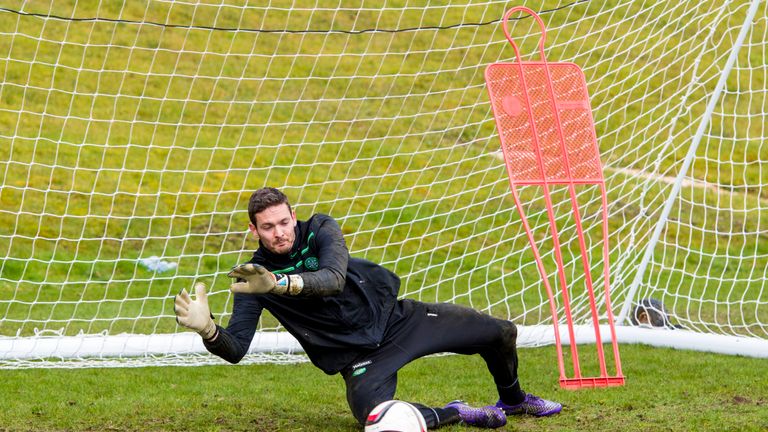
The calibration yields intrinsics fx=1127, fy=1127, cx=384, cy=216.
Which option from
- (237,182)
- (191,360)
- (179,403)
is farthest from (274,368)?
(237,182)

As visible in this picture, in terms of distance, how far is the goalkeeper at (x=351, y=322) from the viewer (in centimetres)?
493

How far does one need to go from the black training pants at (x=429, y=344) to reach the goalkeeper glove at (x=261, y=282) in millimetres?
680

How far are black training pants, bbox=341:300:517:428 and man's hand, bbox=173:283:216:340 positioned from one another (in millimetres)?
843

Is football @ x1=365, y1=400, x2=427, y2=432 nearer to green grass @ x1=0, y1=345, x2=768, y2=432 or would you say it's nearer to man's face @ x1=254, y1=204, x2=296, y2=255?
green grass @ x1=0, y1=345, x2=768, y2=432

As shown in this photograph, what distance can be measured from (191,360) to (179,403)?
53.8 inches

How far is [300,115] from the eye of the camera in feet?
52.7

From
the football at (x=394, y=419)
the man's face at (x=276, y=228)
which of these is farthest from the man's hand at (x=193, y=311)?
the football at (x=394, y=419)

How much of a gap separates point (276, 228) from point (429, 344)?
0.98 meters

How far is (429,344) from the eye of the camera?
5375mm

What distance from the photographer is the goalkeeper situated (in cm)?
493

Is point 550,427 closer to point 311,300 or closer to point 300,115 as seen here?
point 311,300

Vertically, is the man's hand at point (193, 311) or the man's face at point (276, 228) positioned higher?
the man's face at point (276, 228)

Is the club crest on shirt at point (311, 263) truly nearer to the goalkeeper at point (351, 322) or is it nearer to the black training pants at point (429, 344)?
the goalkeeper at point (351, 322)

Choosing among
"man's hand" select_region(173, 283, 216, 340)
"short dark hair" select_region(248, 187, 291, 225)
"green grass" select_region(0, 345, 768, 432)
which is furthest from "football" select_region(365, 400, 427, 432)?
"short dark hair" select_region(248, 187, 291, 225)
